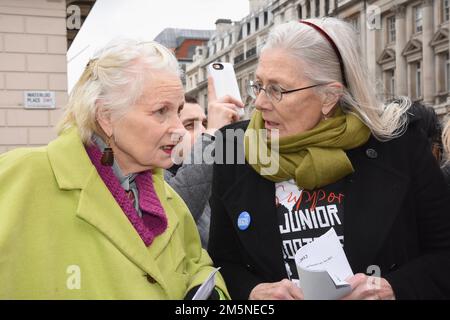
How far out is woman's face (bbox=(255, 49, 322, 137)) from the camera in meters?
2.31

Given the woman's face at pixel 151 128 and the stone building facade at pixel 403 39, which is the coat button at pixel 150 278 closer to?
the woman's face at pixel 151 128

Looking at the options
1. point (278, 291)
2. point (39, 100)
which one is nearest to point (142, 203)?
point (278, 291)

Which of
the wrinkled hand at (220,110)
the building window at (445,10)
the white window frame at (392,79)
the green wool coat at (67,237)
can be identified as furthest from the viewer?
the white window frame at (392,79)

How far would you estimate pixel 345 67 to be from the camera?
238cm

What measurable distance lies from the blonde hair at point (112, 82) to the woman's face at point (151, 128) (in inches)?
1.2

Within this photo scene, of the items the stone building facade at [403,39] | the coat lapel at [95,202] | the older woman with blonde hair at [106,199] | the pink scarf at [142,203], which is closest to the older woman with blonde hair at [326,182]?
the older woman with blonde hair at [106,199]

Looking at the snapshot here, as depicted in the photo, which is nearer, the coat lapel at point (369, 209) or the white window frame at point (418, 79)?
the coat lapel at point (369, 209)

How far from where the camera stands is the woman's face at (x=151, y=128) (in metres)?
2.05

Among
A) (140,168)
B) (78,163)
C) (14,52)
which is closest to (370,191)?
(140,168)

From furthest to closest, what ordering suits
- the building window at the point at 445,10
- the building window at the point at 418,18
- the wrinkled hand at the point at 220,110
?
the building window at the point at 418,18 → the building window at the point at 445,10 → the wrinkled hand at the point at 220,110

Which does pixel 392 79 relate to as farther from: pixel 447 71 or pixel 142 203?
pixel 142 203

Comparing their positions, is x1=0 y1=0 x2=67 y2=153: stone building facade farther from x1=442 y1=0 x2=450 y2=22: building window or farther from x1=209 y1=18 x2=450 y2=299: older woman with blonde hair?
x1=442 y1=0 x2=450 y2=22: building window

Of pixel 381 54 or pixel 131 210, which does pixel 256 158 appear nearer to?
pixel 131 210

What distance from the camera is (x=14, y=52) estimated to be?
388 inches
